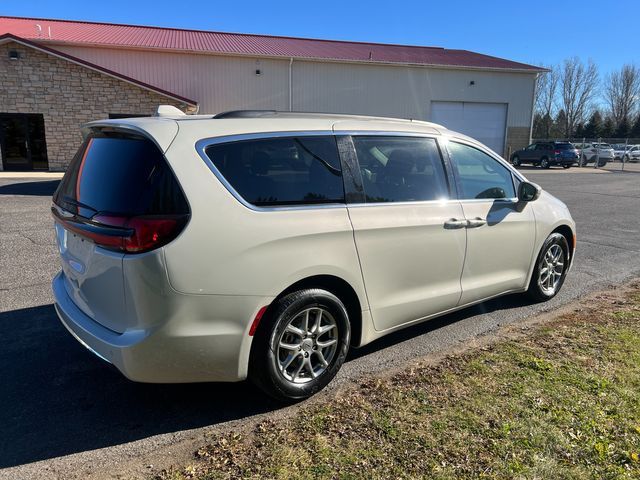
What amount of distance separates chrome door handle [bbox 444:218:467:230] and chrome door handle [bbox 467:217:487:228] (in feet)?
0.21

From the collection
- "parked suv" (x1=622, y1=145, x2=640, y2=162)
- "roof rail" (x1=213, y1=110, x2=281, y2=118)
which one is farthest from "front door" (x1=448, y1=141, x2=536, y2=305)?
"parked suv" (x1=622, y1=145, x2=640, y2=162)

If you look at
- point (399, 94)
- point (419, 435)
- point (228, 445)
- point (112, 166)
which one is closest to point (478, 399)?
point (419, 435)

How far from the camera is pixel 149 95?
70.1 feet

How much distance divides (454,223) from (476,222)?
0.30m

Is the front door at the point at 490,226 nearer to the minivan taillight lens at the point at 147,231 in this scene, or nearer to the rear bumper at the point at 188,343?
the rear bumper at the point at 188,343

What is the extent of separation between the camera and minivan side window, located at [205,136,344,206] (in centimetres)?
288

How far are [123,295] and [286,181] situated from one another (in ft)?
3.82

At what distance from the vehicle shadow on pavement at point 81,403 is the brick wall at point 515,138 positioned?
3219cm

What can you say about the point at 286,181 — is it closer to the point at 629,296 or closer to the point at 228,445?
the point at 228,445

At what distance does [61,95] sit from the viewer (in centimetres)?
2061

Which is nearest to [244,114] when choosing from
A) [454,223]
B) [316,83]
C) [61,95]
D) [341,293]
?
[341,293]

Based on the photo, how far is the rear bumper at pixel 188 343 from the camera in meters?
2.62

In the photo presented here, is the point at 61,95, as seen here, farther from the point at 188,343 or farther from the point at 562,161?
the point at 562,161

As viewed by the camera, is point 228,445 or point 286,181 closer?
point 228,445
